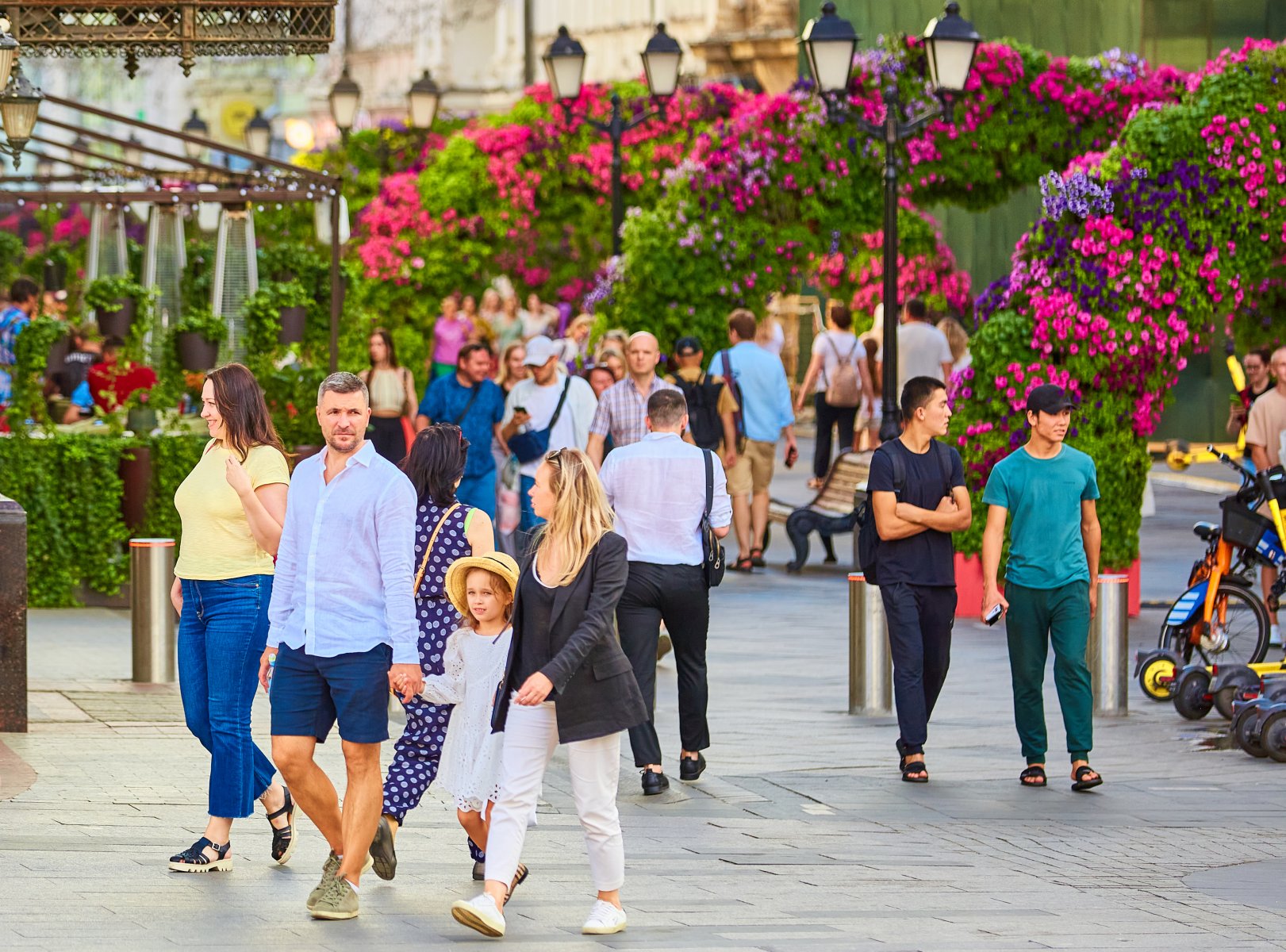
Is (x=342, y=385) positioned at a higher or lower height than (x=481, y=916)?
higher

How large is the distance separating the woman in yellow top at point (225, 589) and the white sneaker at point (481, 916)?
127 centimetres

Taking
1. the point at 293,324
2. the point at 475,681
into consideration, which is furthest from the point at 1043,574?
the point at 293,324

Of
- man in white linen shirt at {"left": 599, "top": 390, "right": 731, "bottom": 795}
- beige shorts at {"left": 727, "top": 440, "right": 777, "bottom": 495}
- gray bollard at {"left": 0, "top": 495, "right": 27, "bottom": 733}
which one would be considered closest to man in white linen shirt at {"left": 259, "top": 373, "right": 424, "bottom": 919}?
man in white linen shirt at {"left": 599, "top": 390, "right": 731, "bottom": 795}

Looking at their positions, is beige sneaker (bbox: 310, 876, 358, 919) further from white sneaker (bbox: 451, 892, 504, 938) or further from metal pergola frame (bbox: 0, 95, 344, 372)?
metal pergola frame (bbox: 0, 95, 344, 372)

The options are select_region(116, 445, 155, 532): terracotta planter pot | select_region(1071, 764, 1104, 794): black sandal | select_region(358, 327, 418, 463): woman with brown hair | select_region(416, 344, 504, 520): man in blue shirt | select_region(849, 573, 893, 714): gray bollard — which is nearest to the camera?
select_region(1071, 764, 1104, 794): black sandal

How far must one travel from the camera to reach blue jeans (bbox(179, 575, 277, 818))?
7.82m

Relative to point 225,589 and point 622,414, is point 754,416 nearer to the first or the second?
point 622,414

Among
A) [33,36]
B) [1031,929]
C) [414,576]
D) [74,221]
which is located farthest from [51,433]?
[74,221]

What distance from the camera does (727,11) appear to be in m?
38.9

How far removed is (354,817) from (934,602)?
3473 millimetres

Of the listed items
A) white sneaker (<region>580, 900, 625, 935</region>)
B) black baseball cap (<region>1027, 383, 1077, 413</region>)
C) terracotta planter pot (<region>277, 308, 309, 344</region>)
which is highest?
terracotta planter pot (<region>277, 308, 309, 344</region>)

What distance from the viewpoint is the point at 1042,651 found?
9930 mm

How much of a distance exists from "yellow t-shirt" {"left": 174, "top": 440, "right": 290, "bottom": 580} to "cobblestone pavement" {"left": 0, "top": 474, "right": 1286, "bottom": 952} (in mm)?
977

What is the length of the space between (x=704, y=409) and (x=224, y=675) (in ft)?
28.7
